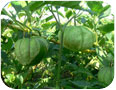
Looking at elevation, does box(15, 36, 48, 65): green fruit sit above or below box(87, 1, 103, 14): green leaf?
below

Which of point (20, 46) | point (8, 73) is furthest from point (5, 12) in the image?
point (8, 73)

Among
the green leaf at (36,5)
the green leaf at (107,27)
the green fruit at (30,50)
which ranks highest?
the green leaf at (36,5)

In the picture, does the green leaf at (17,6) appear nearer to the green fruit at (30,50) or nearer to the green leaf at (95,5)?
the green fruit at (30,50)

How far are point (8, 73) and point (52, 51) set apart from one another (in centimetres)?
39

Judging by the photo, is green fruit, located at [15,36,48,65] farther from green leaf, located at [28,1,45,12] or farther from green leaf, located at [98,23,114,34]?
green leaf, located at [98,23,114,34]

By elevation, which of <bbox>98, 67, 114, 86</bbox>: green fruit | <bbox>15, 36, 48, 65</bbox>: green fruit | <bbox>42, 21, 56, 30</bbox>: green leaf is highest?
<bbox>42, 21, 56, 30</bbox>: green leaf

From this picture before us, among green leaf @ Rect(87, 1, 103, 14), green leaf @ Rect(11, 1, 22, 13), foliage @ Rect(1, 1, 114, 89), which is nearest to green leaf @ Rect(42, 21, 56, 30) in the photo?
foliage @ Rect(1, 1, 114, 89)

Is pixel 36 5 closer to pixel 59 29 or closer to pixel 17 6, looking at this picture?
pixel 17 6

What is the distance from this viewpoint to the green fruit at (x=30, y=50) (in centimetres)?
93

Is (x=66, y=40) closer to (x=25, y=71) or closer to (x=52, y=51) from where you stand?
(x=52, y=51)

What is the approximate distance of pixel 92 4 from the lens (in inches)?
41.2

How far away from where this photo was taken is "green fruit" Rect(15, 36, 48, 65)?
93 cm

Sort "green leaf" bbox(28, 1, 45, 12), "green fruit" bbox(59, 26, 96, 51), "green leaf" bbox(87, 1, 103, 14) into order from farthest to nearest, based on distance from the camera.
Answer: "green leaf" bbox(87, 1, 103, 14)
"green fruit" bbox(59, 26, 96, 51)
"green leaf" bbox(28, 1, 45, 12)

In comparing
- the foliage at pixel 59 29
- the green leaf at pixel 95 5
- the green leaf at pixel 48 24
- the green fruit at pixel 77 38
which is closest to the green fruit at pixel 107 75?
the foliage at pixel 59 29
